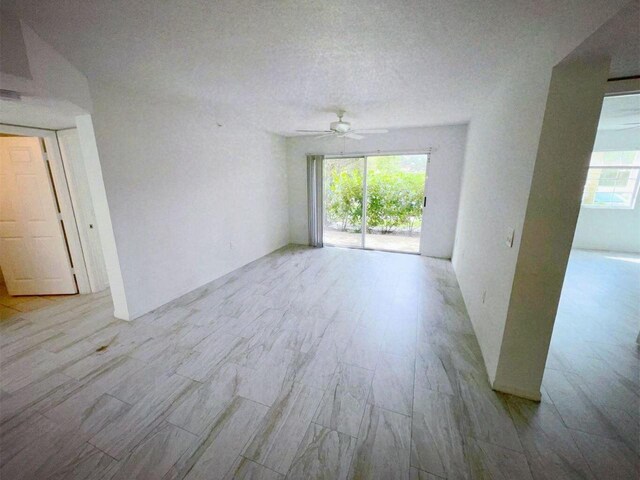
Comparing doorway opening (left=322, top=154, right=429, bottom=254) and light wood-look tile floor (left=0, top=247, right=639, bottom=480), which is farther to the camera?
doorway opening (left=322, top=154, right=429, bottom=254)

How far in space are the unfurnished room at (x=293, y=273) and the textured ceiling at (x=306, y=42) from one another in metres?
0.02

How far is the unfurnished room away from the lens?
1.26m

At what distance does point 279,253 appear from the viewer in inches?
190

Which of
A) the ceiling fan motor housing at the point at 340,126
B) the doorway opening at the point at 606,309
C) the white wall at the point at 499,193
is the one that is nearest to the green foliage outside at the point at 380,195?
the ceiling fan motor housing at the point at 340,126

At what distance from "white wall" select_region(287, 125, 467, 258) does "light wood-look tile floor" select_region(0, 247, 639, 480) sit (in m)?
2.04

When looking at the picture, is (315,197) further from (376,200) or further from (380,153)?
(380,153)

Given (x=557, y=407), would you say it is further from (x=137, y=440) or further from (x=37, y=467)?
(x=37, y=467)

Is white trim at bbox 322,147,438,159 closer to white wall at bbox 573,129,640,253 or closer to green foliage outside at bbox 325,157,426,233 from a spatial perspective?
green foliage outside at bbox 325,157,426,233

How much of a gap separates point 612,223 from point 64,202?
365 inches

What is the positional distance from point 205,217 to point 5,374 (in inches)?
85.2

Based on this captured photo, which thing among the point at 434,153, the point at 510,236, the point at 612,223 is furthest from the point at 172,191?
the point at 612,223

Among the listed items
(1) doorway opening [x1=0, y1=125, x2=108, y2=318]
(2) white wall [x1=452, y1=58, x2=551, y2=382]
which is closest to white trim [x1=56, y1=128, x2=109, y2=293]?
(1) doorway opening [x1=0, y1=125, x2=108, y2=318]

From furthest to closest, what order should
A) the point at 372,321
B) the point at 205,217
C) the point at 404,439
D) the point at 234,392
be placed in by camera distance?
the point at 205,217, the point at 372,321, the point at 234,392, the point at 404,439

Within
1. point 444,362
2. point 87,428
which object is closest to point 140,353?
point 87,428
